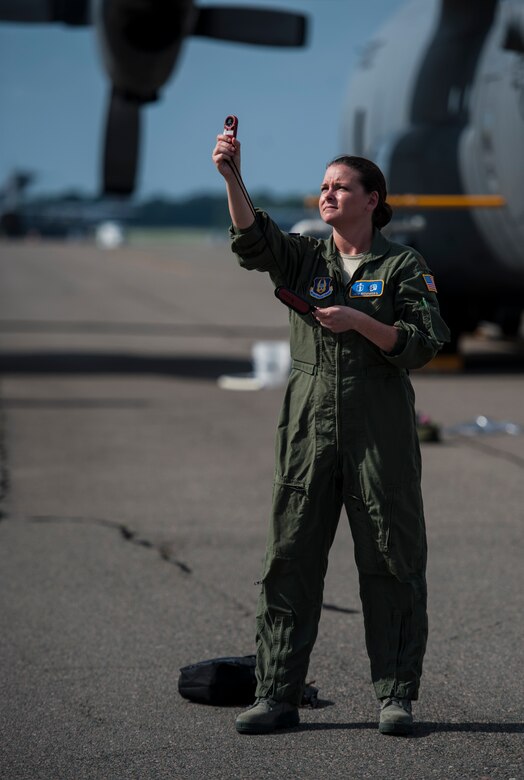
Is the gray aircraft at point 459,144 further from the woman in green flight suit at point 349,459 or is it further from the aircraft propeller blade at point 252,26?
the woman in green flight suit at point 349,459

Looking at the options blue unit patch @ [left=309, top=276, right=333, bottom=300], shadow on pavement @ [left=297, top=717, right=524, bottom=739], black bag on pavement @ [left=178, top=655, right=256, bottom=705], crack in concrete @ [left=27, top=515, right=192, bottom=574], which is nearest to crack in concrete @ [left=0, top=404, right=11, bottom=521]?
crack in concrete @ [left=27, top=515, right=192, bottom=574]

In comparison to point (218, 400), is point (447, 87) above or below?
above

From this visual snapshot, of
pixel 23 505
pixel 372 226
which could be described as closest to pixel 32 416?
pixel 23 505

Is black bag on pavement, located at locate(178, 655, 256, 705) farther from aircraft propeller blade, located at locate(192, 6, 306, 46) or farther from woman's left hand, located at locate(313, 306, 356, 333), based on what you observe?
aircraft propeller blade, located at locate(192, 6, 306, 46)

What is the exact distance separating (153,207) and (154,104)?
186770 mm

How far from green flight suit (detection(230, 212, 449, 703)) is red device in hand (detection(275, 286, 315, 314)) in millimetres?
117

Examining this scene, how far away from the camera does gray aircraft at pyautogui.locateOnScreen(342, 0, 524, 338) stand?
12680 millimetres

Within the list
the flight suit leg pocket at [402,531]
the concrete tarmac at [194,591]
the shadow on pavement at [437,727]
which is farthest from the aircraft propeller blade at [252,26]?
the shadow on pavement at [437,727]

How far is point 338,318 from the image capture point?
3.77m

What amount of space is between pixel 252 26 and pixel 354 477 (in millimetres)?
12707

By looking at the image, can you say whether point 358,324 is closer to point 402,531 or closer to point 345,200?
point 345,200

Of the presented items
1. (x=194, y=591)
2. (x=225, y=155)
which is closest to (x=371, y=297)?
(x=225, y=155)

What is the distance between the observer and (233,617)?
5.44 metres

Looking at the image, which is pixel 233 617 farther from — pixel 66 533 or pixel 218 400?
pixel 218 400
